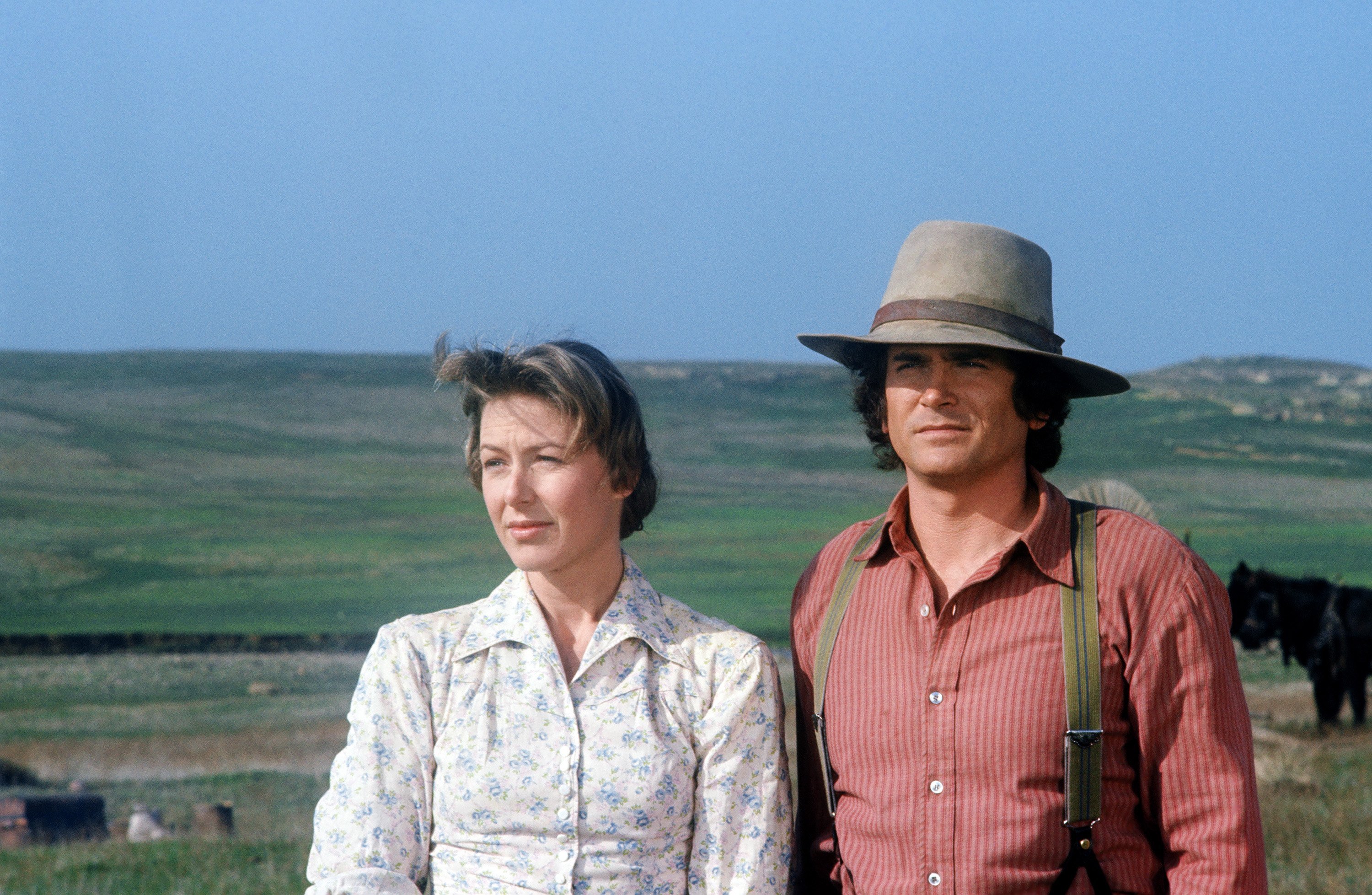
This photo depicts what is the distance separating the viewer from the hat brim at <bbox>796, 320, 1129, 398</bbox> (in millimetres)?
2725

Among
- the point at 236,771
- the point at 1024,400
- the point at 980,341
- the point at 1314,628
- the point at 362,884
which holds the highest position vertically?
the point at 980,341

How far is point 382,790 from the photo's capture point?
2.61m

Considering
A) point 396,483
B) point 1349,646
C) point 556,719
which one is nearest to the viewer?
point 556,719

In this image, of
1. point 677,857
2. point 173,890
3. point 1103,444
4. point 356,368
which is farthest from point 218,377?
point 677,857

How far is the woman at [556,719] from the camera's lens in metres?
2.60

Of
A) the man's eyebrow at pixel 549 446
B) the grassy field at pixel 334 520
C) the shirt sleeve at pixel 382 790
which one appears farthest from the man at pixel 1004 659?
the grassy field at pixel 334 520

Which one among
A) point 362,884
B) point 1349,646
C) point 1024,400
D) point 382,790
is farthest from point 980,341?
point 1349,646

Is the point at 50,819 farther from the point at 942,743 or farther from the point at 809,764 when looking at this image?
the point at 942,743

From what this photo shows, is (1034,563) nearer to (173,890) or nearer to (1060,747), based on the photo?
(1060,747)

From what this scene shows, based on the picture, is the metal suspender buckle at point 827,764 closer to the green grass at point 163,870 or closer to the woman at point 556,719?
the woman at point 556,719

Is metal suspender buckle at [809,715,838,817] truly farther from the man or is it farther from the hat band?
the hat band

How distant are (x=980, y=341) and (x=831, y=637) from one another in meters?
0.80

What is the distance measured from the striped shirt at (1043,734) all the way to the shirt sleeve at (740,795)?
0.67 feet

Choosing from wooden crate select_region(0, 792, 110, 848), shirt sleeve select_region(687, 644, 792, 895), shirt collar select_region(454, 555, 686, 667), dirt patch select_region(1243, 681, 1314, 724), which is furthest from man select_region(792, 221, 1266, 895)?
dirt patch select_region(1243, 681, 1314, 724)
